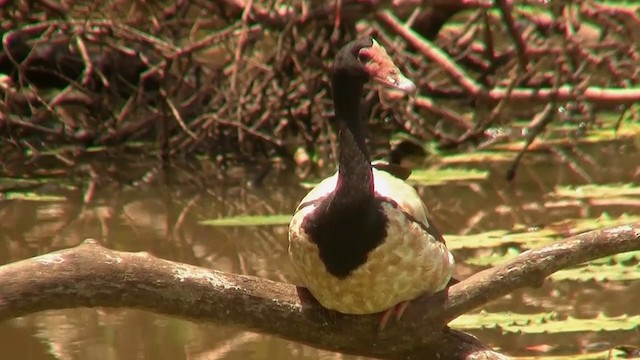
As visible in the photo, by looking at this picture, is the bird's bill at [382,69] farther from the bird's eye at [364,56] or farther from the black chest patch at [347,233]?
the black chest patch at [347,233]

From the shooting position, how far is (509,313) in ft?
16.1

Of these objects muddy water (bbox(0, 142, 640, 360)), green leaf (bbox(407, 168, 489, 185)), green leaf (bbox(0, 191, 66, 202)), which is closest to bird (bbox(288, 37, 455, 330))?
muddy water (bbox(0, 142, 640, 360))

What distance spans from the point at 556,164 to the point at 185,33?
302 cm

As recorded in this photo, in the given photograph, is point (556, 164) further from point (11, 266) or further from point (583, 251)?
point (11, 266)

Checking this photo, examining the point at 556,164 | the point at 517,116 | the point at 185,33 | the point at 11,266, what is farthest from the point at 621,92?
the point at 11,266

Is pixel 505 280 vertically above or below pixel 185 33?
below

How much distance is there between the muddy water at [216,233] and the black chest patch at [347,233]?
1.90ft

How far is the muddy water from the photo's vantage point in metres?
4.73

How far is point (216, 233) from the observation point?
653 centimetres

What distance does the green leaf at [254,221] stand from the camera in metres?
6.45

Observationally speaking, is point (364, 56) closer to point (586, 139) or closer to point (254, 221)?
point (254, 221)

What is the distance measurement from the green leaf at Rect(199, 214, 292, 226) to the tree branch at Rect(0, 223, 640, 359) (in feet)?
7.77

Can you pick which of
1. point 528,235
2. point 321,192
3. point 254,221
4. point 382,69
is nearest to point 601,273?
point 528,235

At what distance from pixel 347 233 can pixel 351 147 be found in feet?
1.04
